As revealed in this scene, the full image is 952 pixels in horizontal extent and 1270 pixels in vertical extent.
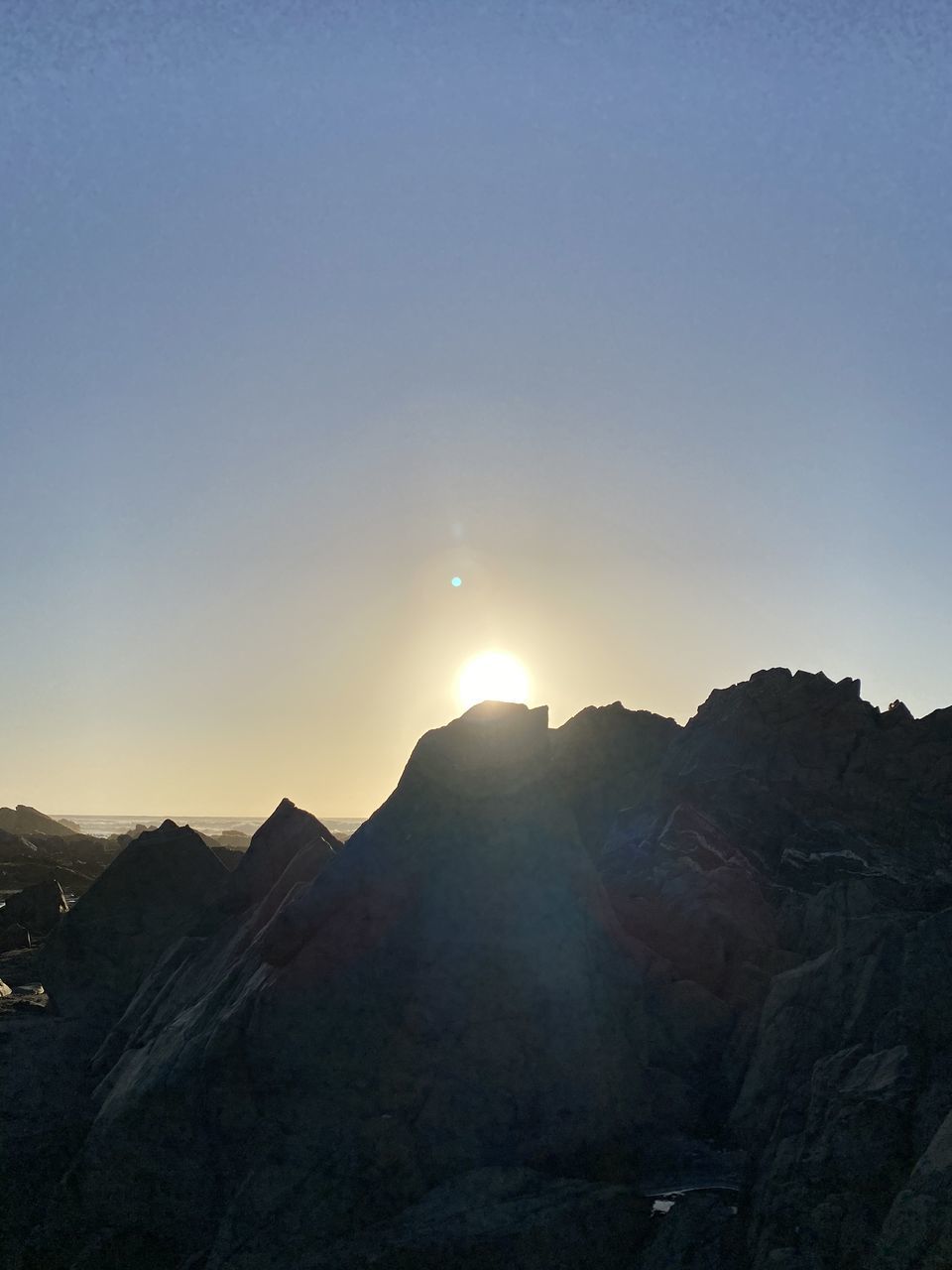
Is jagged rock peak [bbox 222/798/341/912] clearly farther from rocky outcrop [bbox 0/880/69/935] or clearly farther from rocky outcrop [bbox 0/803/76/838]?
rocky outcrop [bbox 0/803/76/838]

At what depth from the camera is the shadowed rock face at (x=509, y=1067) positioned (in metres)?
8.66

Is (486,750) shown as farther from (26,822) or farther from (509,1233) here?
(26,822)

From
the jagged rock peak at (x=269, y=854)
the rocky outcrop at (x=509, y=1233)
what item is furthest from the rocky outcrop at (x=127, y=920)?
the rocky outcrop at (x=509, y=1233)

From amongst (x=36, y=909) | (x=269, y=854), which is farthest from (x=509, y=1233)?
(x=36, y=909)

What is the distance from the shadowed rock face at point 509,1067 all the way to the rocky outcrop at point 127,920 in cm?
127

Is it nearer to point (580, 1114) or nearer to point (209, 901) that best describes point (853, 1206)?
point (580, 1114)

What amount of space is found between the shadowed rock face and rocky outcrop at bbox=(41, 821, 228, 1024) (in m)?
1.27

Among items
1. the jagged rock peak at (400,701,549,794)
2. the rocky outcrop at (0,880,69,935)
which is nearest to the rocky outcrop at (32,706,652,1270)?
the jagged rock peak at (400,701,549,794)

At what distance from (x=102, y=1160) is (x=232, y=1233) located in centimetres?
208

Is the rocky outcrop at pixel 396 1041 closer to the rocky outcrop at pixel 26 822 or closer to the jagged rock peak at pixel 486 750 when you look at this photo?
the jagged rock peak at pixel 486 750

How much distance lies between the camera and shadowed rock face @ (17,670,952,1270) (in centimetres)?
866

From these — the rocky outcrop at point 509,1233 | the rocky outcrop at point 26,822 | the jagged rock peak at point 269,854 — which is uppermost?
the rocky outcrop at point 26,822

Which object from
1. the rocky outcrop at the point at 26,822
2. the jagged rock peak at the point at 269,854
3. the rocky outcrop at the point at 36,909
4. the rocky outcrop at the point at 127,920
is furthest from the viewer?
the rocky outcrop at the point at 26,822

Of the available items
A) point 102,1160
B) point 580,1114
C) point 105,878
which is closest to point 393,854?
point 580,1114
